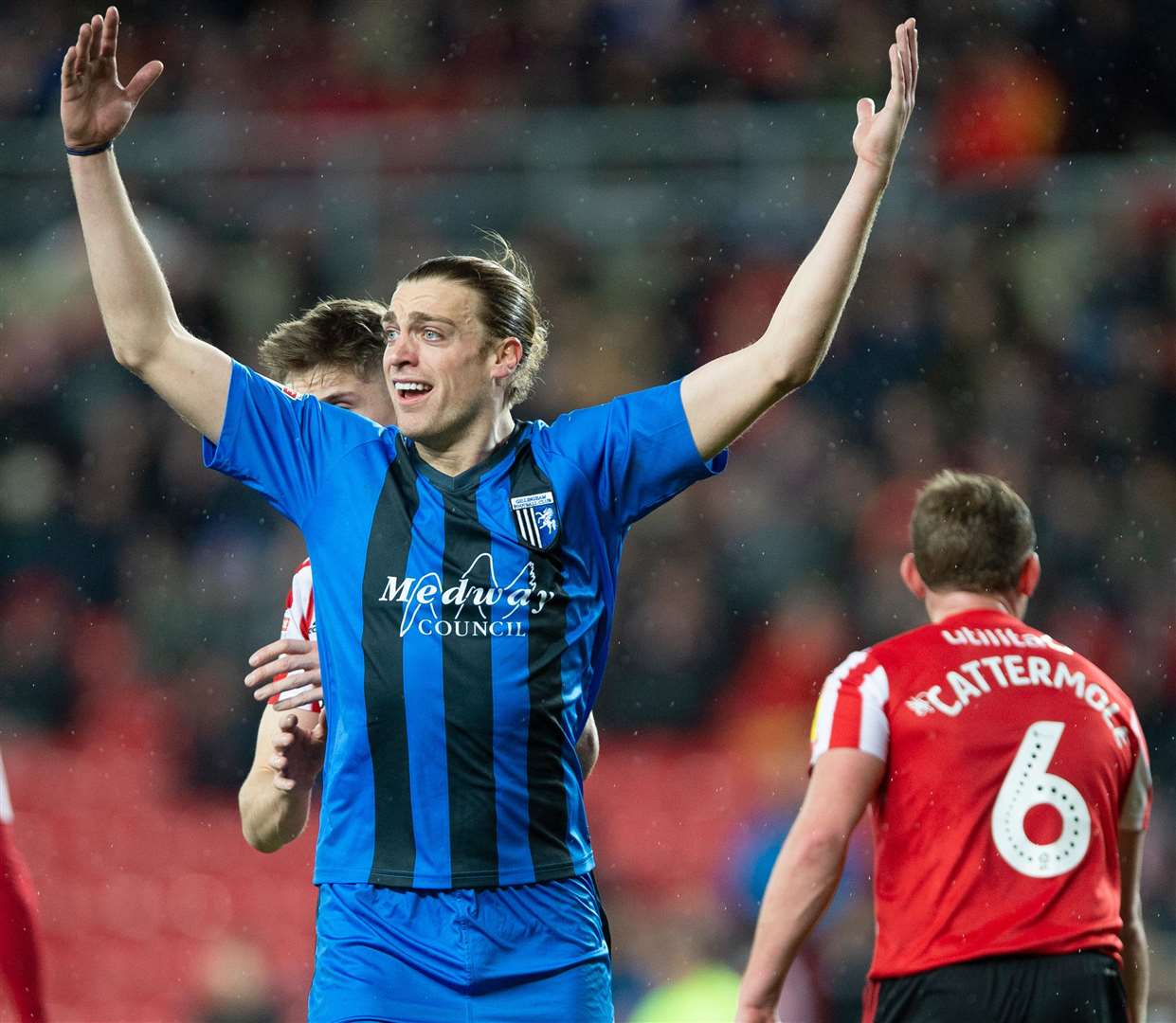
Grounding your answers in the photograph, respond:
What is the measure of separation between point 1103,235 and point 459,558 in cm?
695

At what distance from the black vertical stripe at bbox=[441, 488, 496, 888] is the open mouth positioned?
1.21 ft

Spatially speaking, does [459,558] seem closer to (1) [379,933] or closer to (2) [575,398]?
(1) [379,933]

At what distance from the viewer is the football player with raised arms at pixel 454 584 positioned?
9.53 ft

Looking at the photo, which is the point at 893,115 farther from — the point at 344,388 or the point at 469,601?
the point at 344,388

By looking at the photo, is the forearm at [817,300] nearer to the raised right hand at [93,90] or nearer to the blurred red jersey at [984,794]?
the blurred red jersey at [984,794]

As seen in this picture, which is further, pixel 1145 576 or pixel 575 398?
pixel 575 398

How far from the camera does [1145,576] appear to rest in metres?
8.42

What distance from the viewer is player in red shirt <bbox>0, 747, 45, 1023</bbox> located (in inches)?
122

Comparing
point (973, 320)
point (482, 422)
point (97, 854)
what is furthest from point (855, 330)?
point (482, 422)

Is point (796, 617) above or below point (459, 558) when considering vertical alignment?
above

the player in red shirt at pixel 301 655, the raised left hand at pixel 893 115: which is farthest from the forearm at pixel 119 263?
the raised left hand at pixel 893 115

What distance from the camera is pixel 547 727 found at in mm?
2992

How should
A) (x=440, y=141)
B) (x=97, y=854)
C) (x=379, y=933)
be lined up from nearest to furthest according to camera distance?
1. (x=379, y=933)
2. (x=97, y=854)
3. (x=440, y=141)

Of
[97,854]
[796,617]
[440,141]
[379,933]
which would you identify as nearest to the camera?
[379,933]
